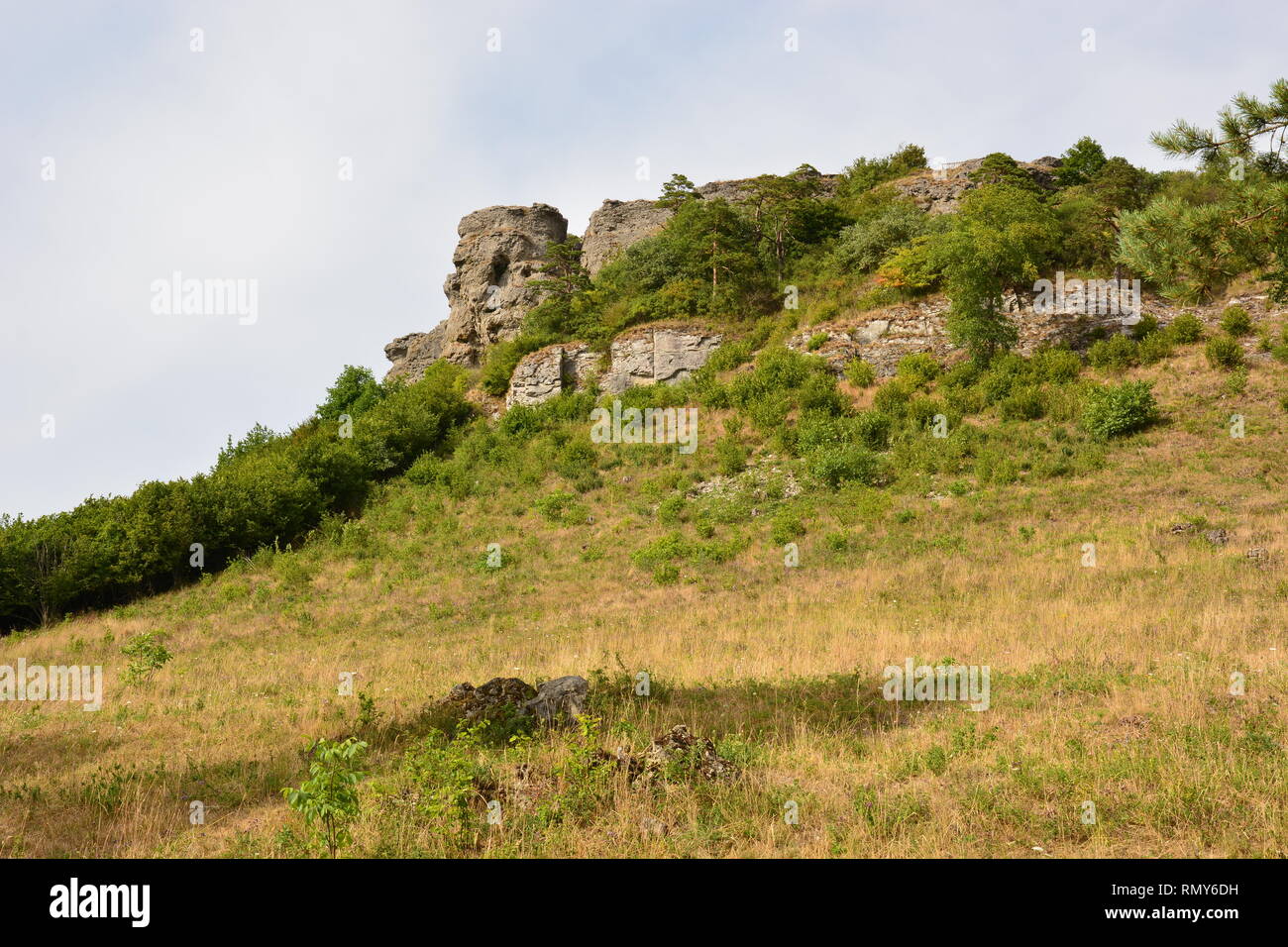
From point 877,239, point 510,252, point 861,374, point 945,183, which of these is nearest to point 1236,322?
point 861,374

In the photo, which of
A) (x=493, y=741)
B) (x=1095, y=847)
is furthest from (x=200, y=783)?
(x=1095, y=847)

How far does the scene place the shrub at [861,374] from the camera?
32000 mm

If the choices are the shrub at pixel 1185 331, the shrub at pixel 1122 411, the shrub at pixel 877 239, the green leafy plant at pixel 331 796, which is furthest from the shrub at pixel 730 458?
the green leafy plant at pixel 331 796

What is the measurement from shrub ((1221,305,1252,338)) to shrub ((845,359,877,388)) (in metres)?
12.6

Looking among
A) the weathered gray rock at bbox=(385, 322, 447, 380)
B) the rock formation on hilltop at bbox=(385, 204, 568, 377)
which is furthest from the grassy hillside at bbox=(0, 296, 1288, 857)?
the weathered gray rock at bbox=(385, 322, 447, 380)

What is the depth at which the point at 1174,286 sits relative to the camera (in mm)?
10977

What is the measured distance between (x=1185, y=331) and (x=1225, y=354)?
2.00 metres

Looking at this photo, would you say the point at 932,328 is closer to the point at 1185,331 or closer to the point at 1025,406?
the point at 1025,406

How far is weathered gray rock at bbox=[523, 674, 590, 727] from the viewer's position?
32.1 ft

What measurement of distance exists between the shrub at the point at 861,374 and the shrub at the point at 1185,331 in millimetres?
10935

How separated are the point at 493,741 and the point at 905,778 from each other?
4.80m

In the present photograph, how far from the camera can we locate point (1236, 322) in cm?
2788
